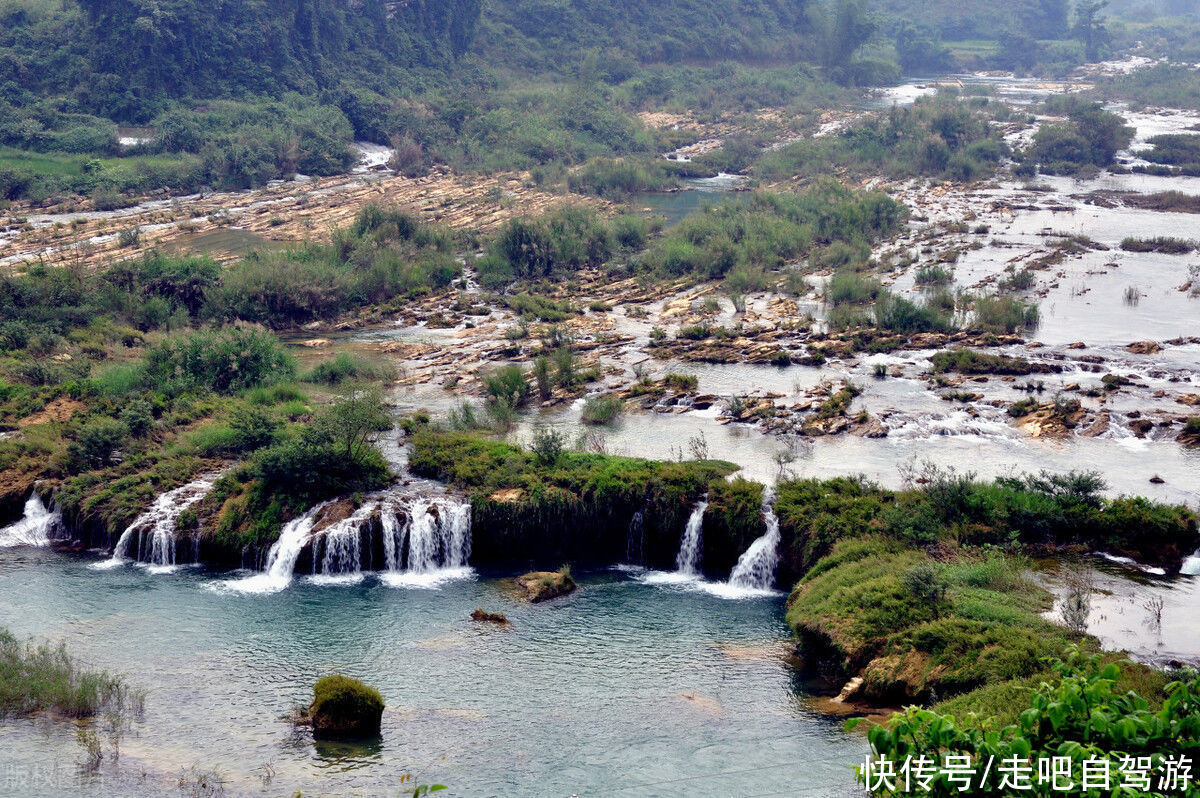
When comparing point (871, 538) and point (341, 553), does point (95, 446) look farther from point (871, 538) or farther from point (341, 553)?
point (871, 538)

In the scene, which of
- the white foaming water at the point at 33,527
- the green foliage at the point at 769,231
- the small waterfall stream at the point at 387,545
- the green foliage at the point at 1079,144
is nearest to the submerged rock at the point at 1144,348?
the green foliage at the point at 769,231

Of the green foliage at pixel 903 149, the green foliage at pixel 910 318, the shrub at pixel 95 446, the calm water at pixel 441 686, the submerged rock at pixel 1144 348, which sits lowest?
the calm water at pixel 441 686

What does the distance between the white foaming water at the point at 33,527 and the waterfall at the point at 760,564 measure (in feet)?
59.5

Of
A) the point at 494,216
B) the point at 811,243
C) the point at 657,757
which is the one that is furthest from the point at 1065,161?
the point at 657,757

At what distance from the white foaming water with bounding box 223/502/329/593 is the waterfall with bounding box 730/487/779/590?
35.7 ft

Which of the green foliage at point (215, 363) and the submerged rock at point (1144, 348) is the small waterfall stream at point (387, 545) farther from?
the submerged rock at point (1144, 348)

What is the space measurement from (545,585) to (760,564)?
539 centimetres

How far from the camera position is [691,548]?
29.2 meters

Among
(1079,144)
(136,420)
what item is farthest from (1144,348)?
(1079,144)

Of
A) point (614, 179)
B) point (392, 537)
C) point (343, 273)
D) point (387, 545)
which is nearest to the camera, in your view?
point (387, 545)

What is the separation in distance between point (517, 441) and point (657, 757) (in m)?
17.1

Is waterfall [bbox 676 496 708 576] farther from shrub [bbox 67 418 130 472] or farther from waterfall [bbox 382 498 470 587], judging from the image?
shrub [bbox 67 418 130 472]

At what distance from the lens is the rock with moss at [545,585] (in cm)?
2695

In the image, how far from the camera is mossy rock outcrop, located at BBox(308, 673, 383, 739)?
802 inches
